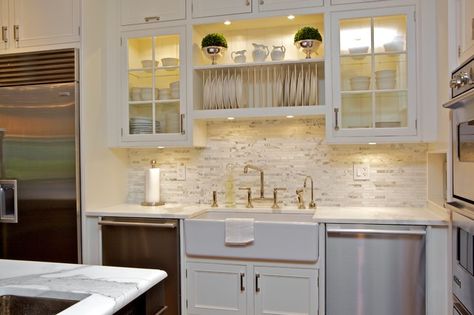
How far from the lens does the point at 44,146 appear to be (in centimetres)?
257

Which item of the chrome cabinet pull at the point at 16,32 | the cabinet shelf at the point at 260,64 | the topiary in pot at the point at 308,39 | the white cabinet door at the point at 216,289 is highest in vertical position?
the chrome cabinet pull at the point at 16,32

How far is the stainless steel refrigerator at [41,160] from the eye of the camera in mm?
2570

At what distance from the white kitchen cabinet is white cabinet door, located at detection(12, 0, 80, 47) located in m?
1.80

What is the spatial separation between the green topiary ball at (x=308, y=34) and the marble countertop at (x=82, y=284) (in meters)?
1.88

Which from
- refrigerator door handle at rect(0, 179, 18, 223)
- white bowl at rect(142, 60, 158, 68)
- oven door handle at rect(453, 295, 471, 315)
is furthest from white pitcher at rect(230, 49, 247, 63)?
oven door handle at rect(453, 295, 471, 315)

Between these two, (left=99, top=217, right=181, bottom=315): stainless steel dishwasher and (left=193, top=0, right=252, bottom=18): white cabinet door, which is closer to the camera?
(left=99, top=217, right=181, bottom=315): stainless steel dishwasher

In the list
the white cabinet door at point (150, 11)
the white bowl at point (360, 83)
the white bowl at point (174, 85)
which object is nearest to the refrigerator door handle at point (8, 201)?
the white bowl at point (174, 85)

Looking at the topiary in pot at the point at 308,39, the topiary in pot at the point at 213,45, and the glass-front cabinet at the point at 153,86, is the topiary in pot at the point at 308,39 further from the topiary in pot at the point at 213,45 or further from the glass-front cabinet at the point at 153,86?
the glass-front cabinet at the point at 153,86

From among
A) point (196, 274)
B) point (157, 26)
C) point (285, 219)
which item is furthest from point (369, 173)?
point (157, 26)

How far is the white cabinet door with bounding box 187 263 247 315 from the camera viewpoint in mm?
2395

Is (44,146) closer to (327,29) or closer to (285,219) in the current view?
(285,219)

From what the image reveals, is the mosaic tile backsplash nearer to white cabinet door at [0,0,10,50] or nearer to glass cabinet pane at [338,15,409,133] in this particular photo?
glass cabinet pane at [338,15,409,133]

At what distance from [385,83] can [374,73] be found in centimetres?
9

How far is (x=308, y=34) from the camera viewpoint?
2.54m
